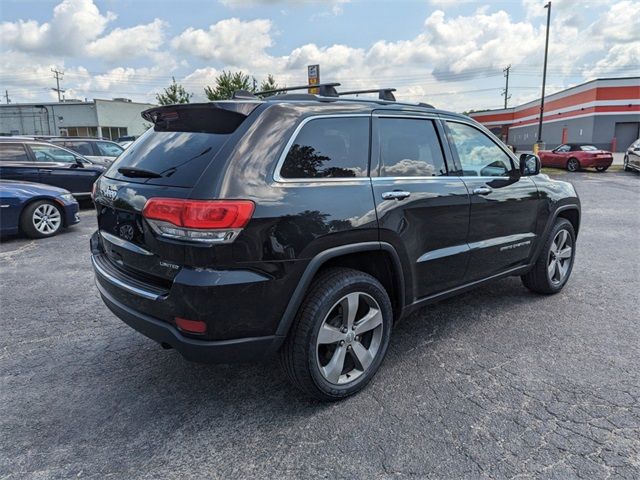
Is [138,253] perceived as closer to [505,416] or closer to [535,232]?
[505,416]

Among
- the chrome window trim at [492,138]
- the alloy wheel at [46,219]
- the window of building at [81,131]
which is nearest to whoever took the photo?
the chrome window trim at [492,138]

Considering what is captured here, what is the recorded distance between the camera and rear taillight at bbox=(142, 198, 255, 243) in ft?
7.41

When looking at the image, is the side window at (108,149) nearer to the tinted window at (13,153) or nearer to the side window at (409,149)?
the tinted window at (13,153)

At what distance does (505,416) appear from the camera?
2.66 meters

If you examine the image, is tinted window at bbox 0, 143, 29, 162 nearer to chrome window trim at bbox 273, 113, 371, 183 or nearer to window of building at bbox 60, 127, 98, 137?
chrome window trim at bbox 273, 113, 371, 183

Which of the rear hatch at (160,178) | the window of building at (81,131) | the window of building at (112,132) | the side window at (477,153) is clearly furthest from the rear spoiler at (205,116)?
the window of building at (81,131)

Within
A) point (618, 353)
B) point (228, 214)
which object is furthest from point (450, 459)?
point (618, 353)

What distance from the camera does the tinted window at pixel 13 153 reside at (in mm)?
9133

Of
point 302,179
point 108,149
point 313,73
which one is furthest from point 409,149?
point 108,149

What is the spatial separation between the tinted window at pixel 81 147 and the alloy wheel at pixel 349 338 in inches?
471

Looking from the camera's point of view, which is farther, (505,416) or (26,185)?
(26,185)

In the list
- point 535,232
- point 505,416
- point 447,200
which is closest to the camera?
point 505,416

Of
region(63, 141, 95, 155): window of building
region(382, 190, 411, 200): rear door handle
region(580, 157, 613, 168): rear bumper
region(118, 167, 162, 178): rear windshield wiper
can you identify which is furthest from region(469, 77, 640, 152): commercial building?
region(118, 167, 162, 178): rear windshield wiper

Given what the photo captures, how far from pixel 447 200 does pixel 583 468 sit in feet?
6.01
